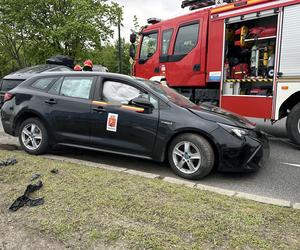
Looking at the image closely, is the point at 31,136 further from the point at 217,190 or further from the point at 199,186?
the point at 217,190

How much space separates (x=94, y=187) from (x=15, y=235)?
1129 millimetres

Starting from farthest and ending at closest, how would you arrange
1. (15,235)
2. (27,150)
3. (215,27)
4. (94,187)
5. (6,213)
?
(215,27) → (27,150) → (94,187) → (6,213) → (15,235)

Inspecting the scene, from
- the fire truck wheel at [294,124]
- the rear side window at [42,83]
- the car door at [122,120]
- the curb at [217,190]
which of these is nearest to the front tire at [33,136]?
the rear side window at [42,83]

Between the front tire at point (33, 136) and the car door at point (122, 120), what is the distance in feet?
3.09

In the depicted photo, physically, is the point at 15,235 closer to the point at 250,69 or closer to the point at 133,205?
the point at 133,205

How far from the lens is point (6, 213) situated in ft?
11.7

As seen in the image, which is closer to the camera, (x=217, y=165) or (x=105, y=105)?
(x=217, y=165)

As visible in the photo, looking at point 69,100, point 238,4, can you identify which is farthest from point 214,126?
point 238,4

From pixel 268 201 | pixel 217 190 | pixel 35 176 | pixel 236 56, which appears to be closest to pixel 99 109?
pixel 35 176

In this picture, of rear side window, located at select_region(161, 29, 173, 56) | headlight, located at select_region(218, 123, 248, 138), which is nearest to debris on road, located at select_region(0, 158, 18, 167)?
headlight, located at select_region(218, 123, 248, 138)

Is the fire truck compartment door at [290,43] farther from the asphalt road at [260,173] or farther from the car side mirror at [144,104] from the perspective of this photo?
the car side mirror at [144,104]

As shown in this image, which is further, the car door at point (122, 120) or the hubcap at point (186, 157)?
the car door at point (122, 120)

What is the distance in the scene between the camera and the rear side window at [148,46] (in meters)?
9.95

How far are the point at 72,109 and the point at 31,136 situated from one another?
36.7 inches
